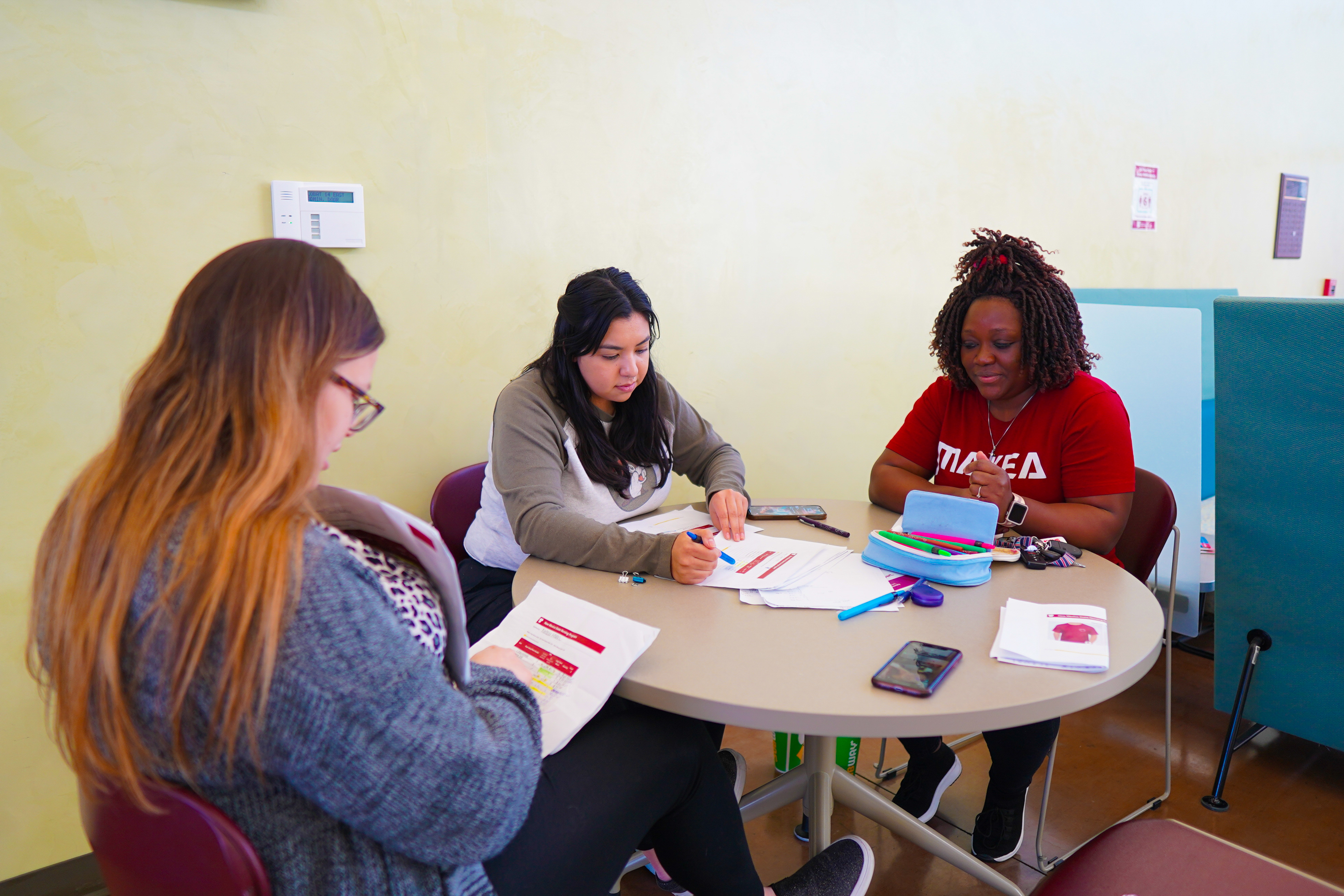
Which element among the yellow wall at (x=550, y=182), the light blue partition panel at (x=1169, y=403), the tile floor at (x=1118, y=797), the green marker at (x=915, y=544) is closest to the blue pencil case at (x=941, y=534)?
the green marker at (x=915, y=544)

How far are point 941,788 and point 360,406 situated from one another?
1.77 meters

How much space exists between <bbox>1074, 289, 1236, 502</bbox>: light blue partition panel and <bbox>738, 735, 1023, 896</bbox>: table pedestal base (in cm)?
149

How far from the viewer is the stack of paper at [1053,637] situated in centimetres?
119

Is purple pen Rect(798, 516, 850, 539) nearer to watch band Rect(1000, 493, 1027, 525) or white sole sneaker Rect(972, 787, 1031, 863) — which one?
watch band Rect(1000, 493, 1027, 525)

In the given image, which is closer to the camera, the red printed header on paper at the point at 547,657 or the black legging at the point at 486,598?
the red printed header on paper at the point at 547,657

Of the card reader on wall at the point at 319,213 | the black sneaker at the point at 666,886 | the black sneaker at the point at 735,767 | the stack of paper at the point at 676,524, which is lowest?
the black sneaker at the point at 666,886

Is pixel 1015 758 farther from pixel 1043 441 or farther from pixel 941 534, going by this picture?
pixel 1043 441

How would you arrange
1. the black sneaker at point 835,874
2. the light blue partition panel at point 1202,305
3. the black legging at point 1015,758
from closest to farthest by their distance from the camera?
the black sneaker at point 835,874 → the black legging at point 1015,758 → the light blue partition panel at point 1202,305

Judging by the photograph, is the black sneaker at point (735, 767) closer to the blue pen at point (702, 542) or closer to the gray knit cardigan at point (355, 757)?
the blue pen at point (702, 542)

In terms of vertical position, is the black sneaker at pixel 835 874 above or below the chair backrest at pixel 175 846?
below

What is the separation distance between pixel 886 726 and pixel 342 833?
65cm

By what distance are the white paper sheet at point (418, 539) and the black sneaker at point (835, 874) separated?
0.78m

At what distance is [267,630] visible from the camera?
0.77 m

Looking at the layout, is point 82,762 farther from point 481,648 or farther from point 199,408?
point 481,648
